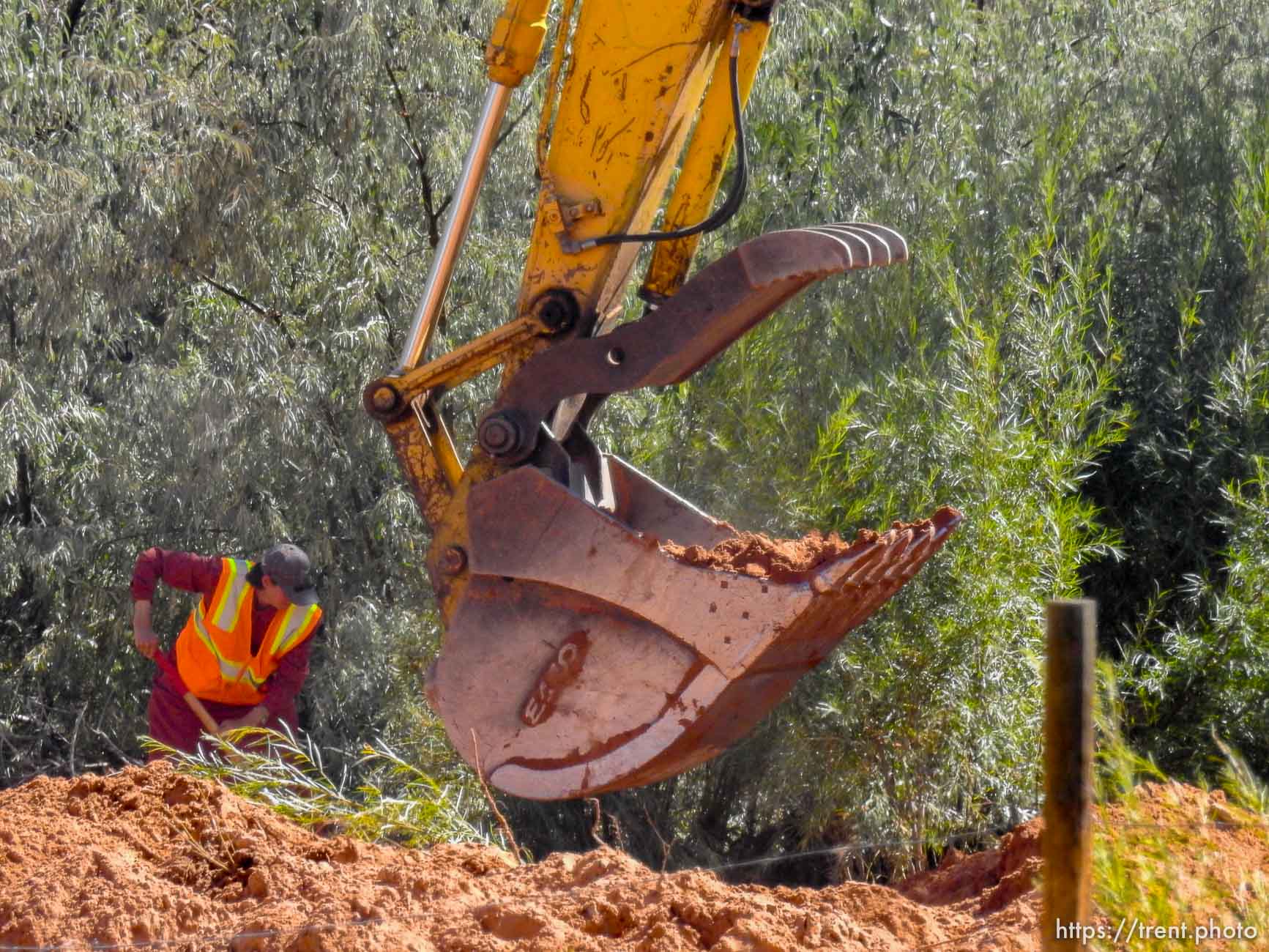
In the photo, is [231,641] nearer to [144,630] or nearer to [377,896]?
[144,630]

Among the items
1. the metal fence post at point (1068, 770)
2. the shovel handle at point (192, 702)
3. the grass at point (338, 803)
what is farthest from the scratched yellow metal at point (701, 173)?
the metal fence post at point (1068, 770)

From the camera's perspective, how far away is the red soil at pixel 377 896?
2.95 meters

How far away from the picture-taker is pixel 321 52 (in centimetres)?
777

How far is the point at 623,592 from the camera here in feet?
13.4

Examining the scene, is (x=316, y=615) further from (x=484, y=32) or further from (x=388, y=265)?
(x=484, y=32)

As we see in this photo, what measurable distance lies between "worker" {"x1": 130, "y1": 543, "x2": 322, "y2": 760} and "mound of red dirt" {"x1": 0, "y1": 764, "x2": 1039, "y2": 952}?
1982 millimetres

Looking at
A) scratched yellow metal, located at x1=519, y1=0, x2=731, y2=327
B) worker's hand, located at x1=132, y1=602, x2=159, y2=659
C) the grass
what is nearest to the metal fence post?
the grass

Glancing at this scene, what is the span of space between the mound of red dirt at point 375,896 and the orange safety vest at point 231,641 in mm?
1982

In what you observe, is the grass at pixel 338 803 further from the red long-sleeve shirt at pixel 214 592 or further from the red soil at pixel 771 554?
the red long-sleeve shirt at pixel 214 592

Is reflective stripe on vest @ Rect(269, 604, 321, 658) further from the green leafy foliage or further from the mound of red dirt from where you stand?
the mound of red dirt

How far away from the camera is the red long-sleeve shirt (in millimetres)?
6215

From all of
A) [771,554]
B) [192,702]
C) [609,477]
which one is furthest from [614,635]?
[192,702]

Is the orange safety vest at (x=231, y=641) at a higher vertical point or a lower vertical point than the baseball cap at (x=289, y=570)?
lower

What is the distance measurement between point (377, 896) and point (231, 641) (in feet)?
10.2
